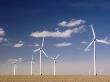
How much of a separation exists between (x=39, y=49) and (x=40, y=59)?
5.33 m

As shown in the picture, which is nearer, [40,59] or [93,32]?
[93,32]

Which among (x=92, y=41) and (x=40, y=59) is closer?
(x=92, y=41)

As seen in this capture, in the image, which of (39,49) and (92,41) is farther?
(39,49)

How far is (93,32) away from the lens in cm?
8544

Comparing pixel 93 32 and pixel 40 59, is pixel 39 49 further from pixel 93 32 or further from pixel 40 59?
pixel 93 32

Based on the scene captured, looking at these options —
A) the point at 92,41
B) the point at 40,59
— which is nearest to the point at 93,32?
the point at 92,41

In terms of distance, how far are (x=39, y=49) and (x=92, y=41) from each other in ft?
95.2

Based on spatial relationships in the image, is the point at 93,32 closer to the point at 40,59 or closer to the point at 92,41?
the point at 92,41

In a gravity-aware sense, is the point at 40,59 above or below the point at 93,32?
below

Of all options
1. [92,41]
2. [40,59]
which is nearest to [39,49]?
[40,59]

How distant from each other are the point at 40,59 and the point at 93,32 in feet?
97.1

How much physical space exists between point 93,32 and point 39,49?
107 ft

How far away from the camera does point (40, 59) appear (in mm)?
109562
